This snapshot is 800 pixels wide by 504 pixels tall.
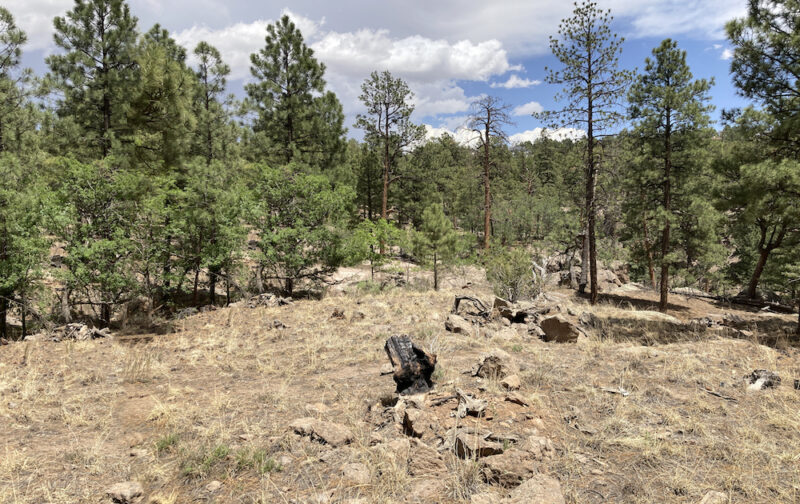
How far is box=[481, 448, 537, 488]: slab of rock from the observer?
378cm

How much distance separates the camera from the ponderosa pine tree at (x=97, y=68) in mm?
13258

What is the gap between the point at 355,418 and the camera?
5535 mm

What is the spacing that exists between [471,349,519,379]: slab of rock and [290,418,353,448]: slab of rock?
2685 millimetres

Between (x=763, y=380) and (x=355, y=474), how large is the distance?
6.72 metres

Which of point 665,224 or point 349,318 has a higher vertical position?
point 665,224

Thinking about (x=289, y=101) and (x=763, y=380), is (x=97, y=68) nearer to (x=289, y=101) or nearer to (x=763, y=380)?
(x=289, y=101)

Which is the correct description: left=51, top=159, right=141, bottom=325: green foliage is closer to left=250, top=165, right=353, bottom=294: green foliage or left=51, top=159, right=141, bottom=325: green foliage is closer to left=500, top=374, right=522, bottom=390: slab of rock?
left=250, top=165, right=353, bottom=294: green foliage

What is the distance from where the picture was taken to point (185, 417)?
5.60 m

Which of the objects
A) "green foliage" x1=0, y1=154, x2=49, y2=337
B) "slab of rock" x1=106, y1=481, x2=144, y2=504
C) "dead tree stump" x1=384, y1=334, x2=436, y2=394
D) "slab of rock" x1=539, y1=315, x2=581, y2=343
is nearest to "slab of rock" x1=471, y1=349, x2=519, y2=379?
"dead tree stump" x1=384, y1=334, x2=436, y2=394

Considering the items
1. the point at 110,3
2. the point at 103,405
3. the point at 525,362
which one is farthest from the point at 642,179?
the point at 110,3

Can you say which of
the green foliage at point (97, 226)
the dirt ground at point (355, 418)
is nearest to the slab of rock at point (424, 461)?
the dirt ground at point (355, 418)

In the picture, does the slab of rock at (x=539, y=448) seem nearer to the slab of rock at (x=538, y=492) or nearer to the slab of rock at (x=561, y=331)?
the slab of rock at (x=538, y=492)

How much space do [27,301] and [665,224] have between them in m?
21.0

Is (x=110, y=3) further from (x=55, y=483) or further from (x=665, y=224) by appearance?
(x=665, y=224)
